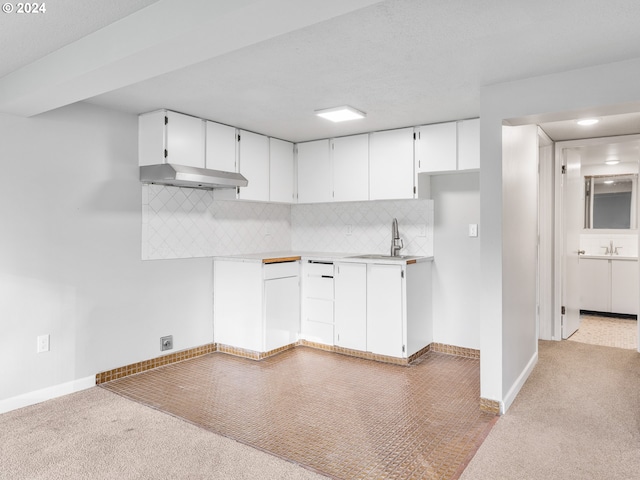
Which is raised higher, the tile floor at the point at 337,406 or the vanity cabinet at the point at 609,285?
the vanity cabinet at the point at 609,285

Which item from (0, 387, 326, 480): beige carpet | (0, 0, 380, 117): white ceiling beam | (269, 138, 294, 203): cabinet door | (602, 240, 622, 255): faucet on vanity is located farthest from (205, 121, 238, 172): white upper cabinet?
(602, 240, 622, 255): faucet on vanity

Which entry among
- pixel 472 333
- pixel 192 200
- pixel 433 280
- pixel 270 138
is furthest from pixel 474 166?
pixel 192 200

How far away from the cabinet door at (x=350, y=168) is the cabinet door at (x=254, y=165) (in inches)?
28.3

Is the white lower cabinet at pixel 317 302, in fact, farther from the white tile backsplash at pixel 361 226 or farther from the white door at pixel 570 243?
the white door at pixel 570 243

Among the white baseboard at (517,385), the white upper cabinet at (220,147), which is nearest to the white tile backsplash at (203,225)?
the white upper cabinet at (220,147)

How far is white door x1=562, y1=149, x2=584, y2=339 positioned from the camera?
4.80 metres

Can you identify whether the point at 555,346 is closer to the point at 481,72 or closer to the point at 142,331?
the point at 481,72

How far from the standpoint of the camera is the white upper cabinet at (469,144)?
12.6 ft

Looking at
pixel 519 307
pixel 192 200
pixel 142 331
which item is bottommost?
pixel 142 331

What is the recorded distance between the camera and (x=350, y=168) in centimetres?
450

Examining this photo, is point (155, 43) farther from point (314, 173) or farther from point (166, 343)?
point (314, 173)

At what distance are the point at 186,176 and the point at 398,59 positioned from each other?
1.87 meters

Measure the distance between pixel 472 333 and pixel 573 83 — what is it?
242 centimetres

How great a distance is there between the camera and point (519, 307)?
11.0ft
